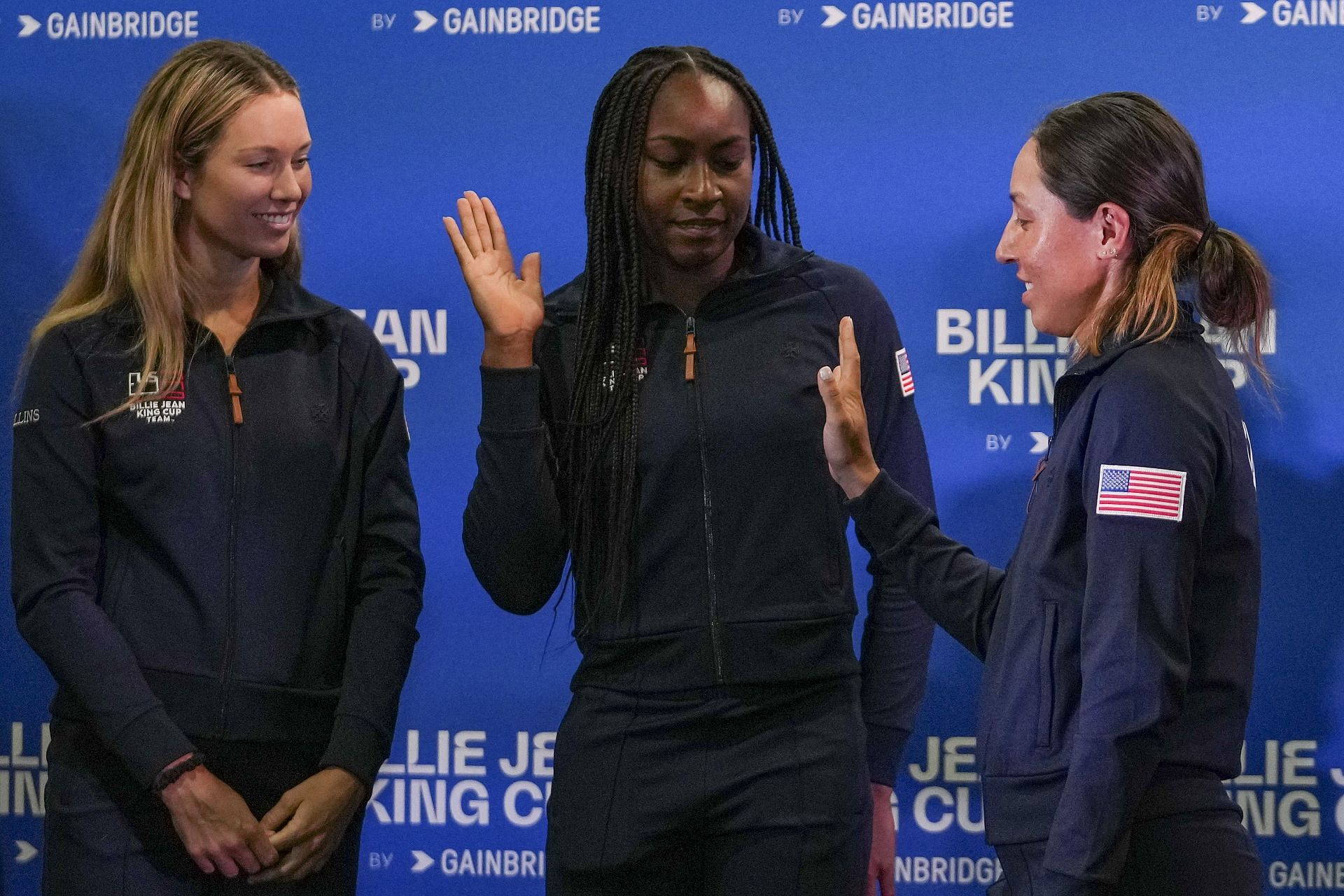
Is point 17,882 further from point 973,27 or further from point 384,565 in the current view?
point 973,27

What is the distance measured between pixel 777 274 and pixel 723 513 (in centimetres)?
32

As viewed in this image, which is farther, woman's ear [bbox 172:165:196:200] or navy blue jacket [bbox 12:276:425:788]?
woman's ear [bbox 172:165:196:200]

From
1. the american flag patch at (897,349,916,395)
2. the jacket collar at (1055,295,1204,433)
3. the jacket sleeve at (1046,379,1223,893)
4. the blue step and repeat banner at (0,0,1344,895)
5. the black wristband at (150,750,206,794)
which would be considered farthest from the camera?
the blue step and repeat banner at (0,0,1344,895)

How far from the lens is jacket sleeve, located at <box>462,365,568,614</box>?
1.75m

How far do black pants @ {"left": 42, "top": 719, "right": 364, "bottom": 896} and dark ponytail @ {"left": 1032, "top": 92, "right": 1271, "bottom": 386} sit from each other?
1095 mm

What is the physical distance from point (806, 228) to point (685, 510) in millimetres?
1002

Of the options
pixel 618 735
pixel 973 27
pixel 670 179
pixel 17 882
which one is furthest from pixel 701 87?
pixel 17 882

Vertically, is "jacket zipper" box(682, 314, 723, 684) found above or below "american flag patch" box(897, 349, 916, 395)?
below

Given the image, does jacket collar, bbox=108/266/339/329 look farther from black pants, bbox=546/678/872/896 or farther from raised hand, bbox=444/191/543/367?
black pants, bbox=546/678/872/896

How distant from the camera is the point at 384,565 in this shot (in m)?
1.90

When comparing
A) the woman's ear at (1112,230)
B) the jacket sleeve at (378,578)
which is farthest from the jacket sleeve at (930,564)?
the jacket sleeve at (378,578)

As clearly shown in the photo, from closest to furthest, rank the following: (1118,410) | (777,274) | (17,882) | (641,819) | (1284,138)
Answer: (1118,410) < (641,819) < (777,274) < (1284,138) < (17,882)

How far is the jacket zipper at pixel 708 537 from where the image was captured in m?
1.75

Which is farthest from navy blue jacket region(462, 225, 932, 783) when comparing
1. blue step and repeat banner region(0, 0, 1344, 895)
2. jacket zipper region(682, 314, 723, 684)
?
blue step and repeat banner region(0, 0, 1344, 895)
